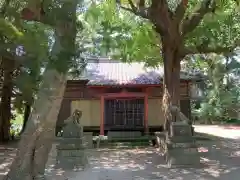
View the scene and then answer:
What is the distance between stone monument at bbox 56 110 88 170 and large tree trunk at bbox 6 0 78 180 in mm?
4206

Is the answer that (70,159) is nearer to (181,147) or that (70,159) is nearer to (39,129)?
(181,147)

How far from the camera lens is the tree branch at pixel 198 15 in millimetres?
12586

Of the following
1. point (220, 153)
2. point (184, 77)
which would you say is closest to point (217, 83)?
point (184, 77)

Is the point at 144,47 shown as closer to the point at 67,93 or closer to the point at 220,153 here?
the point at 220,153

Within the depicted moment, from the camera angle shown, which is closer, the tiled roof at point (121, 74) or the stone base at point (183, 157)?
the stone base at point (183, 157)

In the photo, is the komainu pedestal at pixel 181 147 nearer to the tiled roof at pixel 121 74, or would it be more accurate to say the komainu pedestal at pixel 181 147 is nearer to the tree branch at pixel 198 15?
the tree branch at pixel 198 15

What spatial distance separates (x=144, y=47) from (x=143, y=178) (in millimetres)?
8015

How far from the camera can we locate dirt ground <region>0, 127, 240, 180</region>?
31.8ft

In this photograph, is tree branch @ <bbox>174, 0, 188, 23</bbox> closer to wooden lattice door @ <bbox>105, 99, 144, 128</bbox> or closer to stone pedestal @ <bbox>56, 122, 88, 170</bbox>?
stone pedestal @ <bbox>56, 122, 88, 170</bbox>

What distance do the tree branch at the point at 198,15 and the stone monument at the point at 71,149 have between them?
5255mm

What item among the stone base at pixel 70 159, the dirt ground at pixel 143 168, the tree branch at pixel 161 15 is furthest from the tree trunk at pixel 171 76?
the stone base at pixel 70 159

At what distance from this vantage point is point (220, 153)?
46.2 ft

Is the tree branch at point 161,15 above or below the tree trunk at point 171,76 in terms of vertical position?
above

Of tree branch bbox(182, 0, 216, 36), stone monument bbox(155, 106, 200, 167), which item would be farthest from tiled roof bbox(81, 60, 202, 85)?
stone monument bbox(155, 106, 200, 167)
